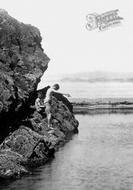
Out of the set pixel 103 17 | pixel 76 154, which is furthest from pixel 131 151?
pixel 103 17

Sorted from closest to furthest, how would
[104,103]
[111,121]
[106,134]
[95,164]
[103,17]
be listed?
[95,164]
[106,134]
[111,121]
[103,17]
[104,103]

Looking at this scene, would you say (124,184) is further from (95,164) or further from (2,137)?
(2,137)

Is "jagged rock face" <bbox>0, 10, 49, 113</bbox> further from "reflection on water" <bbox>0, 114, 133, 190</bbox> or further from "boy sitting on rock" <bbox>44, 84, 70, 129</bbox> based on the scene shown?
"reflection on water" <bbox>0, 114, 133, 190</bbox>

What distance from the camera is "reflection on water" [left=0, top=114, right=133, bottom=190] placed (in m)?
17.1

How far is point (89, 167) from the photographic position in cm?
2020

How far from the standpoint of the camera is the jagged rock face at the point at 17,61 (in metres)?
21.5

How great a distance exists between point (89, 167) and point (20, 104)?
4690 mm

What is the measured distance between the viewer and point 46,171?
1953 cm

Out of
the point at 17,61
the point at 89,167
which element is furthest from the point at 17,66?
the point at 89,167

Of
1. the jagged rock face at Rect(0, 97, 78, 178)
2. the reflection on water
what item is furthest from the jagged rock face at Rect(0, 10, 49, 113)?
the reflection on water

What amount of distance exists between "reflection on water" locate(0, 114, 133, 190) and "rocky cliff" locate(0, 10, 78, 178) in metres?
0.77

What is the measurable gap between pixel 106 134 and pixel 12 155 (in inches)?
481

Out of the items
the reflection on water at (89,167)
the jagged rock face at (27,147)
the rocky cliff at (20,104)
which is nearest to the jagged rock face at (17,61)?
the rocky cliff at (20,104)

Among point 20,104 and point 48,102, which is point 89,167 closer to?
point 20,104
